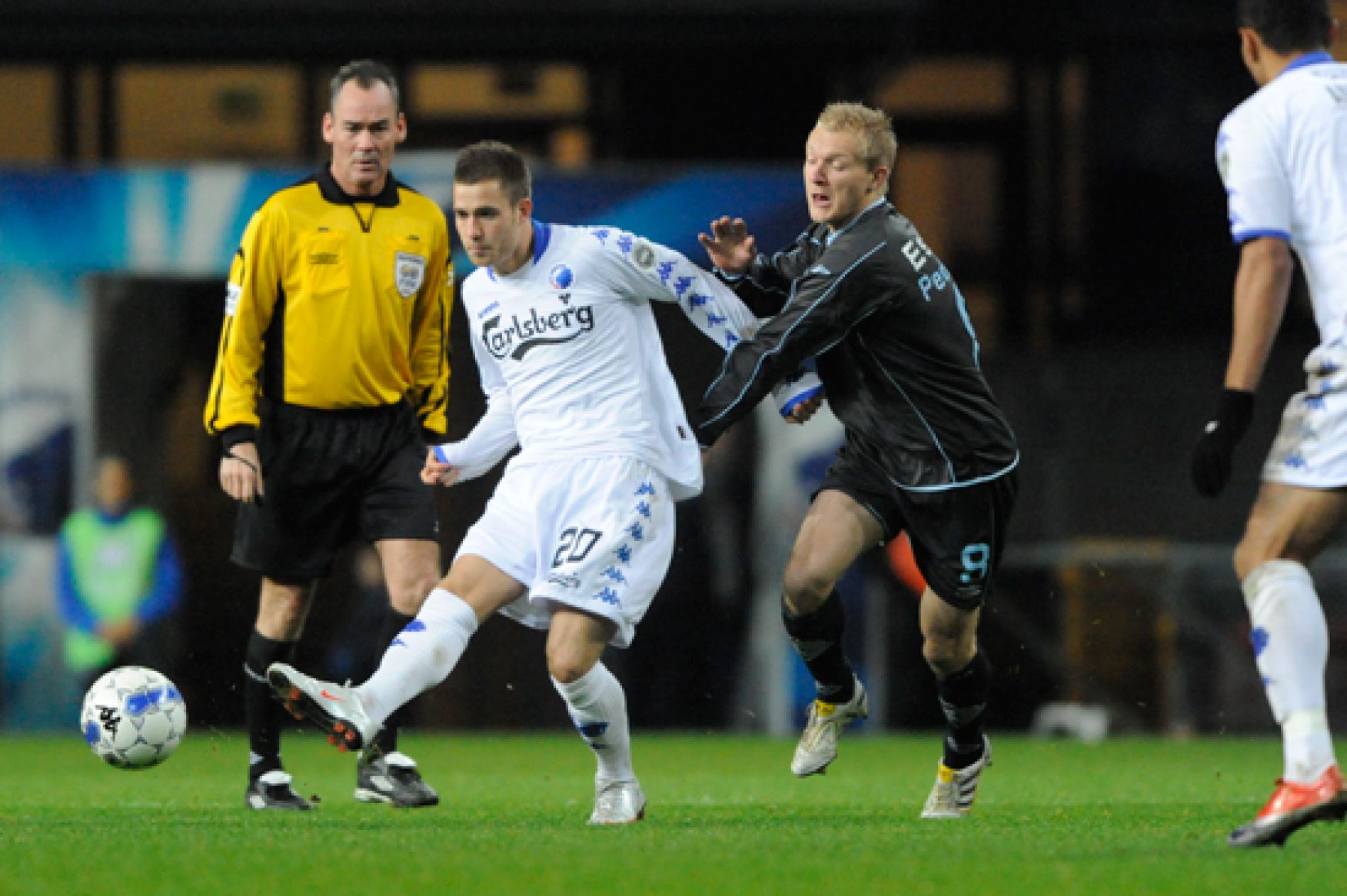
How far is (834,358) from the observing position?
7.24m

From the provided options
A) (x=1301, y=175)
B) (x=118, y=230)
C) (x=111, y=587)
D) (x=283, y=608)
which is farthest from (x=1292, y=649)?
(x=118, y=230)

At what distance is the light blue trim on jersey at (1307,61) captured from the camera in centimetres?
585

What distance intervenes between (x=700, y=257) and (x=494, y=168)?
24.6 ft

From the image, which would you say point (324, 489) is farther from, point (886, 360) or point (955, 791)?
point (955, 791)

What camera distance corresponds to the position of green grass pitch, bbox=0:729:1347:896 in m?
5.20

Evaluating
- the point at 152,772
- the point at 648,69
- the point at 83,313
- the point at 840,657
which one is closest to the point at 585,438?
the point at 840,657

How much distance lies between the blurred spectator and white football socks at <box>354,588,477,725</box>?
7.67m

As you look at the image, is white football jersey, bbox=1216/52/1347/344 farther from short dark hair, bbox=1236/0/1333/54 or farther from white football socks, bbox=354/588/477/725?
white football socks, bbox=354/588/477/725

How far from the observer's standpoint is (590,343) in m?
6.99

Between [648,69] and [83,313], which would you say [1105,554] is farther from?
[83,313]

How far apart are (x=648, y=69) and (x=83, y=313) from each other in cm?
470

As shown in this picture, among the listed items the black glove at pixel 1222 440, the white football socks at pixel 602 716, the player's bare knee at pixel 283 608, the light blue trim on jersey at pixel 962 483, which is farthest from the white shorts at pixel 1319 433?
the player's bare knee at pixel 283 608

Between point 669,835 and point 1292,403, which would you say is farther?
point 669,835

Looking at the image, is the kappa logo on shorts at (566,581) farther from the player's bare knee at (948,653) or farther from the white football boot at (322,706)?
the player's bare knee at (948,653)
